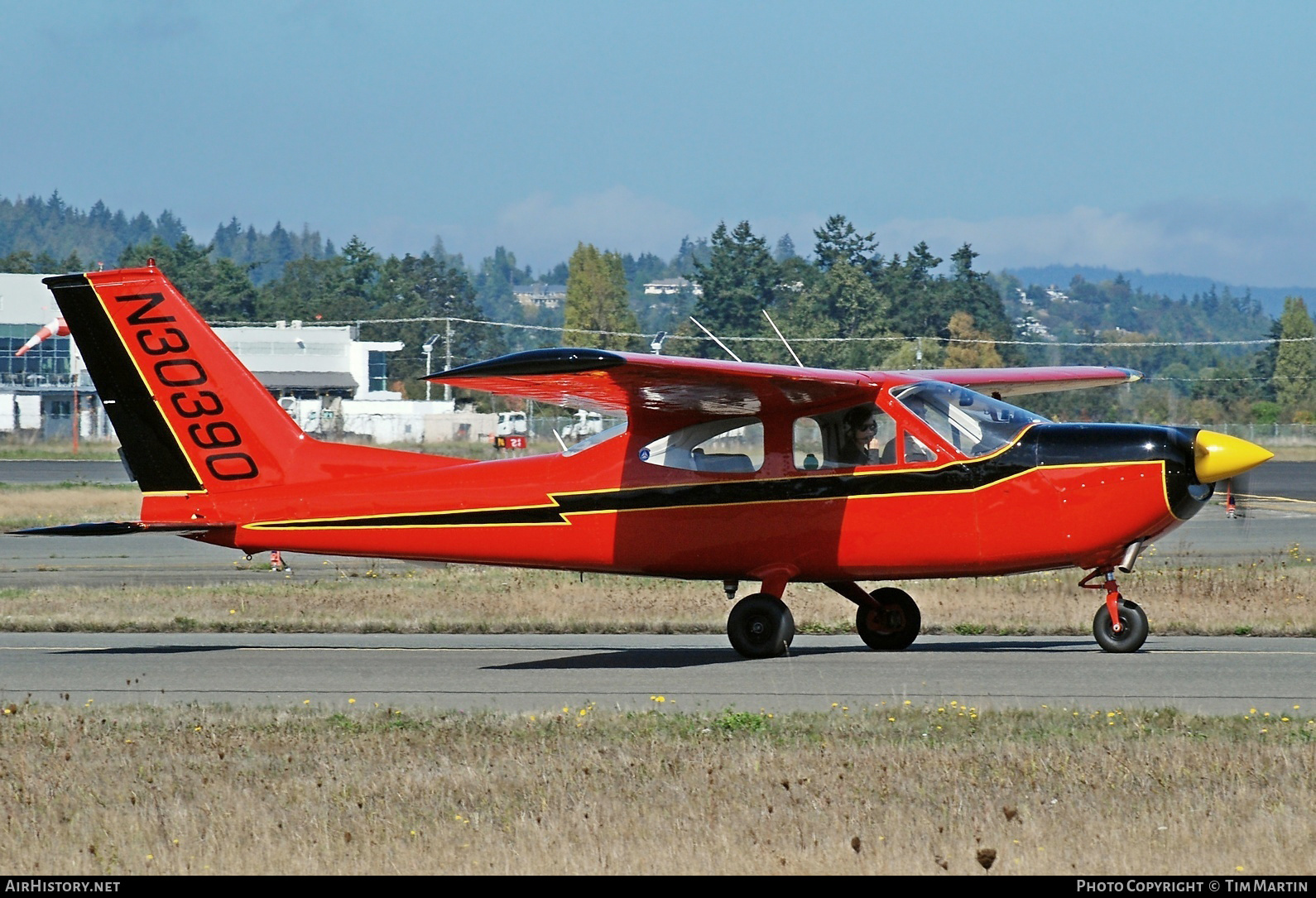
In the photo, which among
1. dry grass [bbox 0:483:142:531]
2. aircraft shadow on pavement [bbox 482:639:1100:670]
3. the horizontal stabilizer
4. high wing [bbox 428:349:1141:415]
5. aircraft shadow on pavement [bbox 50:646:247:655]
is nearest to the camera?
high wing [bbox 428:349:1141:415]

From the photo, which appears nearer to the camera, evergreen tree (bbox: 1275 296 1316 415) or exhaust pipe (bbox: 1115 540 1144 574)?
exhaust pipe (bbox: 1115 540 1144 574)

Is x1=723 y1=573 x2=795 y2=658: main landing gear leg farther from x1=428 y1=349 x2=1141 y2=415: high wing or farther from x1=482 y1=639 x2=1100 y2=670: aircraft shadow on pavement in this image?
x1=428 y1=349 x2=1141 y2=415: high wing

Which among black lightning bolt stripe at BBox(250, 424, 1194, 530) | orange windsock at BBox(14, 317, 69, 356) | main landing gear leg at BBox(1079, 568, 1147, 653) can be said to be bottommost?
main landing gear leg at BBox(1079, 568, 1147, 653)

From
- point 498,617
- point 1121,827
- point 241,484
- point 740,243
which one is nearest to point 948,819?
point 1121,827

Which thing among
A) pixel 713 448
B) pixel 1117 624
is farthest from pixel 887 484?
pixel 1117 624

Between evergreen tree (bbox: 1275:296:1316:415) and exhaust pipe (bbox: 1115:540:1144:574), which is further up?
evergreen tree (bbox: 1275:296:1316:415)

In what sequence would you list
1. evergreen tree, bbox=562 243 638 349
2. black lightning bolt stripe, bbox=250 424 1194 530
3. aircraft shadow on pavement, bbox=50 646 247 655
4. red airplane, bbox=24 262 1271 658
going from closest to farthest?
1. black lightning bolt stripe, bbox=250 424 1194 530
2. red airplane, bbox=24 262 1271 658
3. aircraft shadow on pavement, bbox=50 646 247 655
4. evergreen tree, bbox=562 243 638 349

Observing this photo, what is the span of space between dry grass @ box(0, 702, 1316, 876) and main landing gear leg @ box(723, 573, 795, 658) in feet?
10.3

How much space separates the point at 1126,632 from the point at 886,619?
2077 mm

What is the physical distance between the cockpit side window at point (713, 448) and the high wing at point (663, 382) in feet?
0.61

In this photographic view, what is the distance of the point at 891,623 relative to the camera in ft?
45.6

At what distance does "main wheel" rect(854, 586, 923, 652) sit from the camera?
13.9 meters

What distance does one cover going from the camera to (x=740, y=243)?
429 ft

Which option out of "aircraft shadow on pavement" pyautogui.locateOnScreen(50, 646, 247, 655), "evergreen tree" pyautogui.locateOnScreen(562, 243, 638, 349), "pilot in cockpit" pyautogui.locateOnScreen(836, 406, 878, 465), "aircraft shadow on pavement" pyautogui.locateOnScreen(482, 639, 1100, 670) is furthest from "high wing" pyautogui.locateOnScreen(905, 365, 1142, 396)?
"evergreen tree" pyautogui.locateOnScreen(562, 243, 638, 349)
